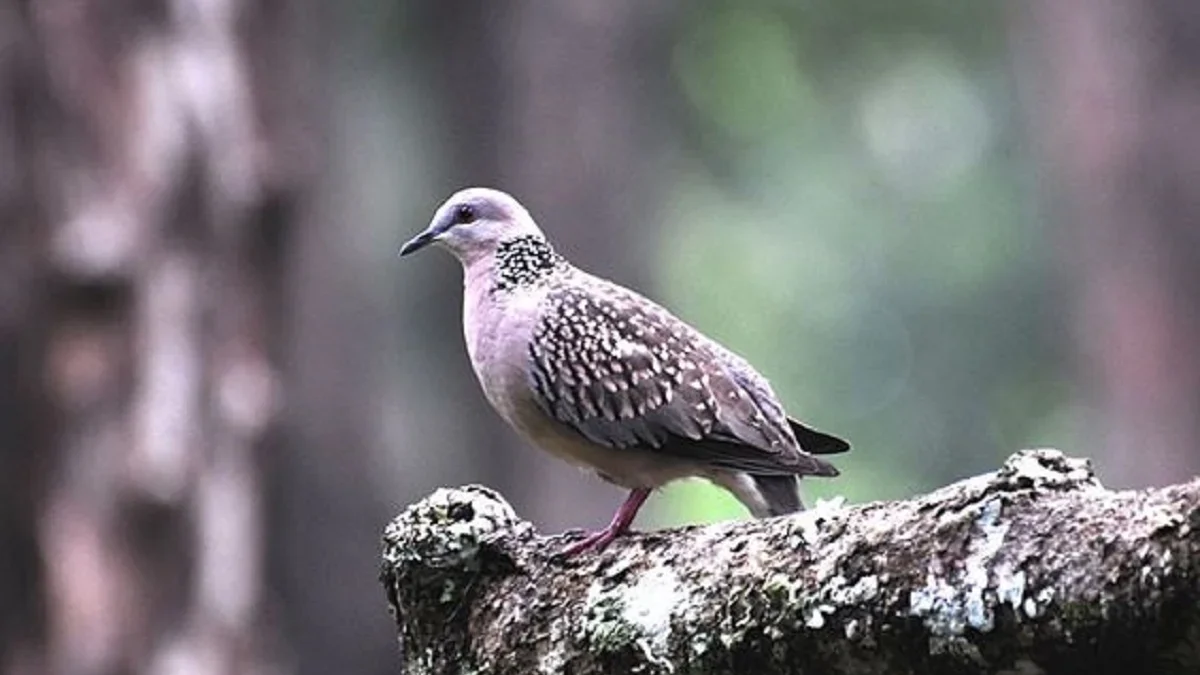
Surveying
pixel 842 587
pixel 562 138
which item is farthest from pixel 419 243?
pixel 562 138

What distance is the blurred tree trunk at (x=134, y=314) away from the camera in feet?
18.0

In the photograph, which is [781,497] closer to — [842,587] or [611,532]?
[611,532]

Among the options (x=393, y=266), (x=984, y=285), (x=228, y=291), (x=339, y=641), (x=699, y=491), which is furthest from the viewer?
(x=984, y=285)

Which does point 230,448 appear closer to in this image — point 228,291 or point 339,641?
point 228,291

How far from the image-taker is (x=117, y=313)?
18.5ft

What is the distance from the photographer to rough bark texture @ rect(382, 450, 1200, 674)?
2246 millimetres

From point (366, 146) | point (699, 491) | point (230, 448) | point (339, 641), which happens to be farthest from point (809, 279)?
point (230, 448)

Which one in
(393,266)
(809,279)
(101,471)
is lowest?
(101,471)

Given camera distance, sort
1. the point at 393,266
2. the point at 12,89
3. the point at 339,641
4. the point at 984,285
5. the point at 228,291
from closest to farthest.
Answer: the point at 12,89 < the point at 228,291 < the point at 339,641 < the point at 393,266 < the point at 984,285

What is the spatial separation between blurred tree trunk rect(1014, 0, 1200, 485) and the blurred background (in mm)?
18

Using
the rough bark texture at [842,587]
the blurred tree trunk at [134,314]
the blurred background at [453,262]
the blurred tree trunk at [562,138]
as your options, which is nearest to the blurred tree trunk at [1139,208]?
the blurred background at [453,262]

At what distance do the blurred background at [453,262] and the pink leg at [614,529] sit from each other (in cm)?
206

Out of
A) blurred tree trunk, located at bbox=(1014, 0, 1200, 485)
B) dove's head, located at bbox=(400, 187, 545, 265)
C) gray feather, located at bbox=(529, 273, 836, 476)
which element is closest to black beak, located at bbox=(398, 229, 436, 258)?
dove's head, located at bbox=(400, 187, 545, 265)

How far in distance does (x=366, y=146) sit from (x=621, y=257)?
345 centimetres
